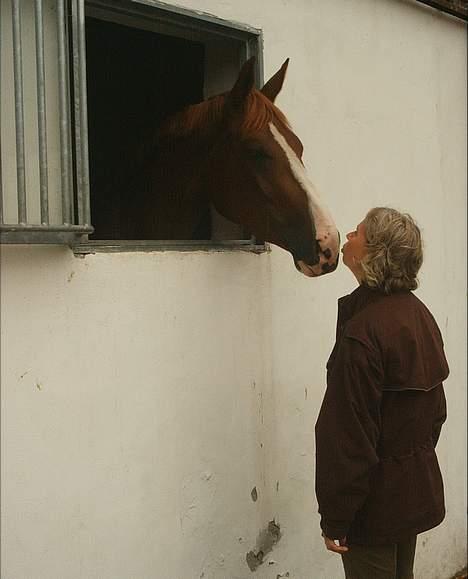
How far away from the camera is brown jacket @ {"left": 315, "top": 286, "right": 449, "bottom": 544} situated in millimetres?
2496

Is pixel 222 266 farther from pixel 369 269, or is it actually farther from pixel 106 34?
pixel 106 34

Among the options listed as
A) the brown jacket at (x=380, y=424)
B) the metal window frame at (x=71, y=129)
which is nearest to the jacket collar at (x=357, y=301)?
the brown jacket at (x=380, y=424)

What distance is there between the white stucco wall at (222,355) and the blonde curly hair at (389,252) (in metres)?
0.64

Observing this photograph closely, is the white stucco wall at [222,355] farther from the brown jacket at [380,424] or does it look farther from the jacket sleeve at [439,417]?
the jacket sleeve at [439,417]

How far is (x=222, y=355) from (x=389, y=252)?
2.53 ft

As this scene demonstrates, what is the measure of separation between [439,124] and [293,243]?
1596 millimetres

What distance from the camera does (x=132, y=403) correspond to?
2736mm

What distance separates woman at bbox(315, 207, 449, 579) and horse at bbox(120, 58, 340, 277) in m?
0.28

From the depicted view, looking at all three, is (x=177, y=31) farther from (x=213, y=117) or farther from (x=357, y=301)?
(x=357, y=301)

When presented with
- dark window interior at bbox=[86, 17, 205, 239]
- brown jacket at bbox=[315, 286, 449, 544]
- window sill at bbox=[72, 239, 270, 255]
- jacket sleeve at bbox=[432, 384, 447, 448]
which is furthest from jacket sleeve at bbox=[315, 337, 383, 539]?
dark window interior at bbox=[86, 17, 205, 239]

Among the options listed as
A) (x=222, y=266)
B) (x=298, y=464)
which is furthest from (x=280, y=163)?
(x=298, y=464)

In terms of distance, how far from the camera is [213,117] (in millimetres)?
2990

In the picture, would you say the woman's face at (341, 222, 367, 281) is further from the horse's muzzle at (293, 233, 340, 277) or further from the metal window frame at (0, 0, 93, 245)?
the metal window frame at (0, 0, 93, 245)

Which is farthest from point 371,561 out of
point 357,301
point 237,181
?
point 237,181
